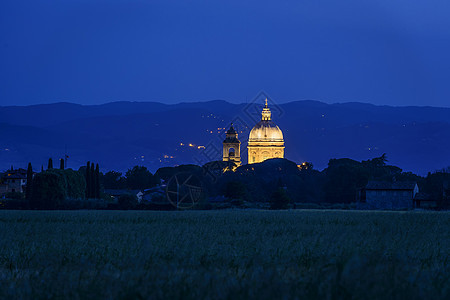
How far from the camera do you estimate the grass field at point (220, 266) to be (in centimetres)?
1190

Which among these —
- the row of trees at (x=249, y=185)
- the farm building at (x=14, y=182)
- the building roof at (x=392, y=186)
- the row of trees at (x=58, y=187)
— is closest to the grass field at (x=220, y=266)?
the row of trees at (x=58, y=187)

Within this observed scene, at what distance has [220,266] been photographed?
738 inches

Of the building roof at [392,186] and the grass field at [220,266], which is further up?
the building roof at [392,186]

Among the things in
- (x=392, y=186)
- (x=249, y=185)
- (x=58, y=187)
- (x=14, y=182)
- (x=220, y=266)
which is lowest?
(x=220, y=266)

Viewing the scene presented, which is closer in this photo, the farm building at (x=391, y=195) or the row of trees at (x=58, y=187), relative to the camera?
the row of trees at (x=58, y=187)

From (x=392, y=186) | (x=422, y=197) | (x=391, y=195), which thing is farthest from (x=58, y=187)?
(x=422, y=197)

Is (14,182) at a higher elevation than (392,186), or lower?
higher

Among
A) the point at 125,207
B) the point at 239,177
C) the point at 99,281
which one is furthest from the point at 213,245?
the point at 239,177

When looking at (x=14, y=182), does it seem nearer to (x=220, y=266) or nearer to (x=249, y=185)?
(x=249, y=185)

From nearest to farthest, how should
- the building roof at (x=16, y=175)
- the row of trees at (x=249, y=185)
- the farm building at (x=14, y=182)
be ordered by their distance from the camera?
the row of trees at (x=249, y=185)
the farm building at (x=14, y=182)
the building roof at (x=16, y=175)

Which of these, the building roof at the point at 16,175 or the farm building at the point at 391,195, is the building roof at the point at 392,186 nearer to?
the farm building at the point at 391,195

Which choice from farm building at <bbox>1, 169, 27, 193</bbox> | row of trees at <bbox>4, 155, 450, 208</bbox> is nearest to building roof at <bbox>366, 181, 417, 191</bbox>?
row of trees at <bbox>4, 155, 450, 208</bbox>

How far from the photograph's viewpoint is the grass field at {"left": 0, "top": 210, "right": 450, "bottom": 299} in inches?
468

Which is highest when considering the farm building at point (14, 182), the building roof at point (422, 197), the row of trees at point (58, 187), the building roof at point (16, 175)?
the building roof at point (16, 175)
